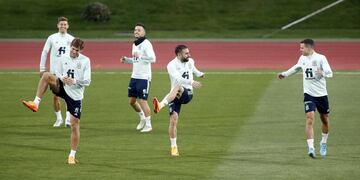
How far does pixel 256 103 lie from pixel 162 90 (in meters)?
3.90

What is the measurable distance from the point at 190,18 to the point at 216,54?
1012 cm

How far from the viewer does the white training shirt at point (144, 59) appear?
22.4 m

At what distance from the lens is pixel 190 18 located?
5006 centimetres

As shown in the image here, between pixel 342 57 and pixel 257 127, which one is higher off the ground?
pixel 342 57

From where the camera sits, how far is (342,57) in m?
39.0

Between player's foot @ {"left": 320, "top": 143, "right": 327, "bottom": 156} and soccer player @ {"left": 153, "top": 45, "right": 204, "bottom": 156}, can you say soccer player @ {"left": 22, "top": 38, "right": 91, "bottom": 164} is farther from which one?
player's foot @ {"left": 320, "top": 143, "right": 327, "bottom": 156}

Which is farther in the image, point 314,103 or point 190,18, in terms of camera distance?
point 190,18

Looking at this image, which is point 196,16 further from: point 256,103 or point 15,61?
point 256,103

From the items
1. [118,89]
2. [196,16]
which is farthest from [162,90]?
[196,16]

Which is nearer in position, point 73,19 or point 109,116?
point 109,116

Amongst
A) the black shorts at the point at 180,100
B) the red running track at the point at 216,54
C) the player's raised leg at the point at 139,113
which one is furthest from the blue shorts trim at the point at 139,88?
the red running track at the point at 216,54

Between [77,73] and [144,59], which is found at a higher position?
[144,59]

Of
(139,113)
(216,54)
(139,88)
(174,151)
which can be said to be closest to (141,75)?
(139,88)

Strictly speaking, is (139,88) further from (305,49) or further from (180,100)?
(305,49)
